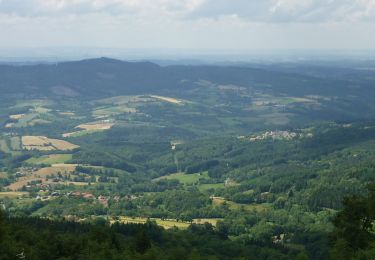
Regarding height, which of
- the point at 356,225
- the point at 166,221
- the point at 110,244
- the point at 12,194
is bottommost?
the point at 12,194

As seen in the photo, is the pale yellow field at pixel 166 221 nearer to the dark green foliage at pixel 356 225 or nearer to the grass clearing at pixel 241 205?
the grass clearing at pixel 241 205

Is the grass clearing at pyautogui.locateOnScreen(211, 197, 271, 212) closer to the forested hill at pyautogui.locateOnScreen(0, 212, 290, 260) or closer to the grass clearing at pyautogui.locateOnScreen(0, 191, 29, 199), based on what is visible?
the forested hill at pyautogui.locateOnScreen(0, 212, 290, 260)

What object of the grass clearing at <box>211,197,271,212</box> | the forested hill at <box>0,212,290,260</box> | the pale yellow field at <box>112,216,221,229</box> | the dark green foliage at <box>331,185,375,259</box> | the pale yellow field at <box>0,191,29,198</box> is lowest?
the pale yellow field at <box>0,191,29,198</box>

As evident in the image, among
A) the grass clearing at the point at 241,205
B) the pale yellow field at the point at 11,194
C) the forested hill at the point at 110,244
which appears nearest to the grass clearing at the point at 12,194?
the pale yellow field at the point at 11,194

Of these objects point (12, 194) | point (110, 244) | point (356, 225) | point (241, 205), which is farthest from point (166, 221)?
point (356, 225)

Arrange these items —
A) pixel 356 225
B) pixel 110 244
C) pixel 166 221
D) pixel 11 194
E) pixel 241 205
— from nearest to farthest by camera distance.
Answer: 1. pixel 356 225
2. pixel 110 244
3. pixel 166 221
4. pixel 241 205
5. pixel 11 194

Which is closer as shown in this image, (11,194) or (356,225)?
(356,225)

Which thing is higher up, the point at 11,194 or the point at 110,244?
the point at 110,244

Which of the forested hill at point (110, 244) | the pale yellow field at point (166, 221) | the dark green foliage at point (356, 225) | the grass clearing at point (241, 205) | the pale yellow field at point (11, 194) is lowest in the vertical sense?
the pale yellow field at point (11, 194)

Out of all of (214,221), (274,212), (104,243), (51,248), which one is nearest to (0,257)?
(51,248)

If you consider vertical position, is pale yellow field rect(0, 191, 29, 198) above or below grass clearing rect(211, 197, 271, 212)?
below

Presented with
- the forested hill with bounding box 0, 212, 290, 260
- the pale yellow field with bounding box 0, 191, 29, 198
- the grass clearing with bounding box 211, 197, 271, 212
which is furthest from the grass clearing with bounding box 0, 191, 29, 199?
the forested hill with bounding box 0, 212, 290, 260

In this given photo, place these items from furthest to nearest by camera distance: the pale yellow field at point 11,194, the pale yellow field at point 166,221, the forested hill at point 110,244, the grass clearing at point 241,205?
the pale yellow field at point 11,194 → the grass clearing at point 241,205 → the pale yellow field at point 166,221 → the forested hill at point 110,244

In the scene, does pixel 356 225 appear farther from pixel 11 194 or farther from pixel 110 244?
pixel 11 194
